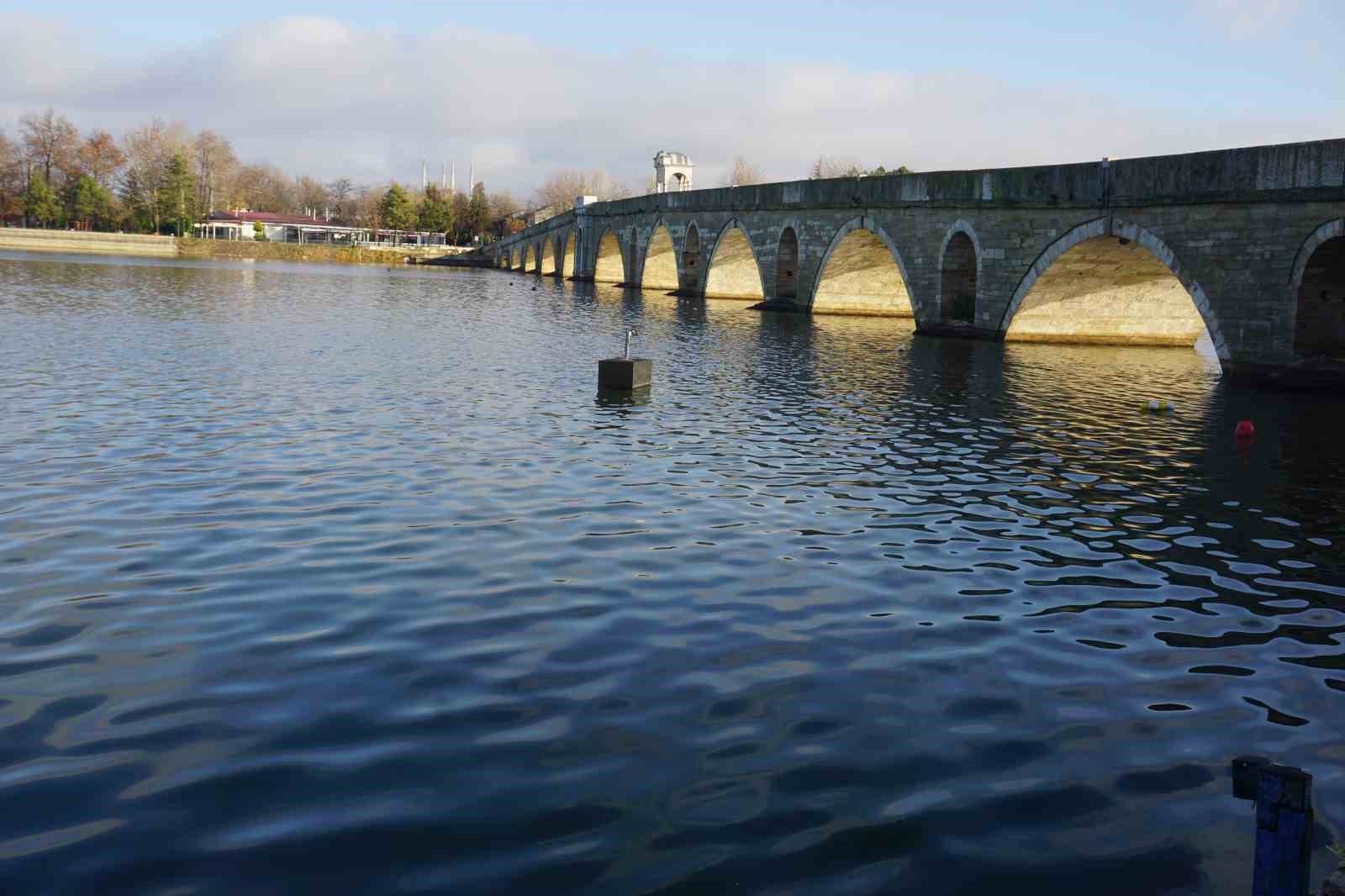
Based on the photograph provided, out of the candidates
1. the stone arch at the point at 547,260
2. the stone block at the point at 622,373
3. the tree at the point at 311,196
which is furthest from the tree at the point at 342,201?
the stone block at the point at 622,373

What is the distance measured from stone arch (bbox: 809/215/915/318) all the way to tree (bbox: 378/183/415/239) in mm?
85676

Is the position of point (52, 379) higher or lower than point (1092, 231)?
lower

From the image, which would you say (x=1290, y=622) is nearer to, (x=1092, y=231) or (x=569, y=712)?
(x=569, y=712)

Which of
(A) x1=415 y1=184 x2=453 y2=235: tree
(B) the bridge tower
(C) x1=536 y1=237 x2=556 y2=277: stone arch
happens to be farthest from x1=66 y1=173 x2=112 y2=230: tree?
(B) the bridge tower

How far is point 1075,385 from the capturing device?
20438mm

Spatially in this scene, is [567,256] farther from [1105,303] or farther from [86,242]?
[1105,303]

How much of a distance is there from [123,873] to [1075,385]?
1889cm

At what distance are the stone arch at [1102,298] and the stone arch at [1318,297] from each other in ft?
15.6

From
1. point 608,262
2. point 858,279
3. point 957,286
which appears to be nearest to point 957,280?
point 957,286

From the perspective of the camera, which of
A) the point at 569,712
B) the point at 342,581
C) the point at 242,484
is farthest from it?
the point at 242,484

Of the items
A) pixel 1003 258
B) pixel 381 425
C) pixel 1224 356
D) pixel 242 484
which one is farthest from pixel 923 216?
pixel 242 484

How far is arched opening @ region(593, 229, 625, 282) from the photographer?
68125 mm

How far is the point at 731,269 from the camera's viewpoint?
1966 inches

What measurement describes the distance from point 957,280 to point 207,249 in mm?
84120
